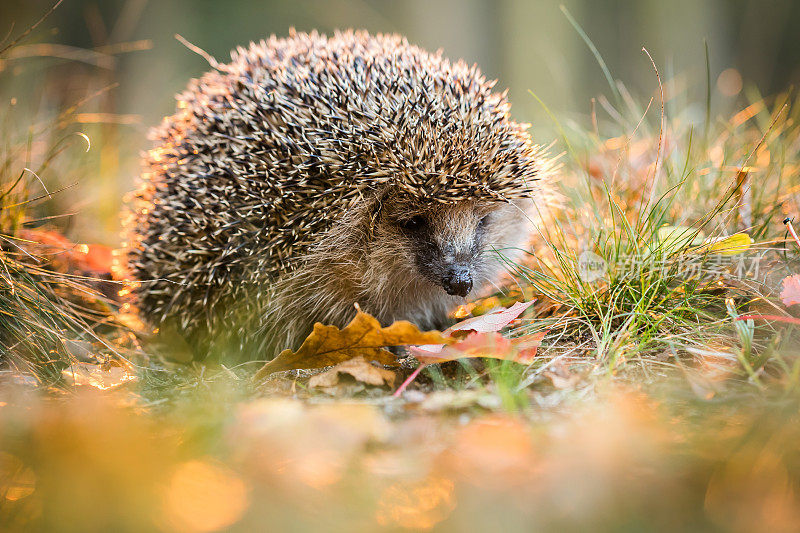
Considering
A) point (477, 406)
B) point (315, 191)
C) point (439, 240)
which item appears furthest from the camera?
point (439, 240)

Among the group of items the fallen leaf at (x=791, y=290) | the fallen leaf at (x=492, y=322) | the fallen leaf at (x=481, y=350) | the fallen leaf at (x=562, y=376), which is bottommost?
the fallen leaf at (x=562, y=376)

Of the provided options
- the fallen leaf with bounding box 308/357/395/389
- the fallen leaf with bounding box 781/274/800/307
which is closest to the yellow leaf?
the fallen leaf with bounding box 781/274/800/307

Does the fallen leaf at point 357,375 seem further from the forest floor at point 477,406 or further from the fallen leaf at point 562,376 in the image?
the fallen leaf at point 562,376

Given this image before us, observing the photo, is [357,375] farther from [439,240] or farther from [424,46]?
[424,46]

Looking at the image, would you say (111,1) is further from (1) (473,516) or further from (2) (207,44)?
(1) (473,516)

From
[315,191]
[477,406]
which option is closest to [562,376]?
[477,406]

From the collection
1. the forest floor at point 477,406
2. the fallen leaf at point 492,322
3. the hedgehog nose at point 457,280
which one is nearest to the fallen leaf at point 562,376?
the forest floor at point 477,406

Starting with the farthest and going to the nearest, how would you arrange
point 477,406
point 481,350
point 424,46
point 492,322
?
point 424,46
point 492,322
point 481,350
point 477,406

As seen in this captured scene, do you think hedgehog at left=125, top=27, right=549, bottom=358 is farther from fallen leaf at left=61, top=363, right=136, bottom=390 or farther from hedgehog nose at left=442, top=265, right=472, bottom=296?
fallen leaf at left=61, top=363, right=136, bottom=390
